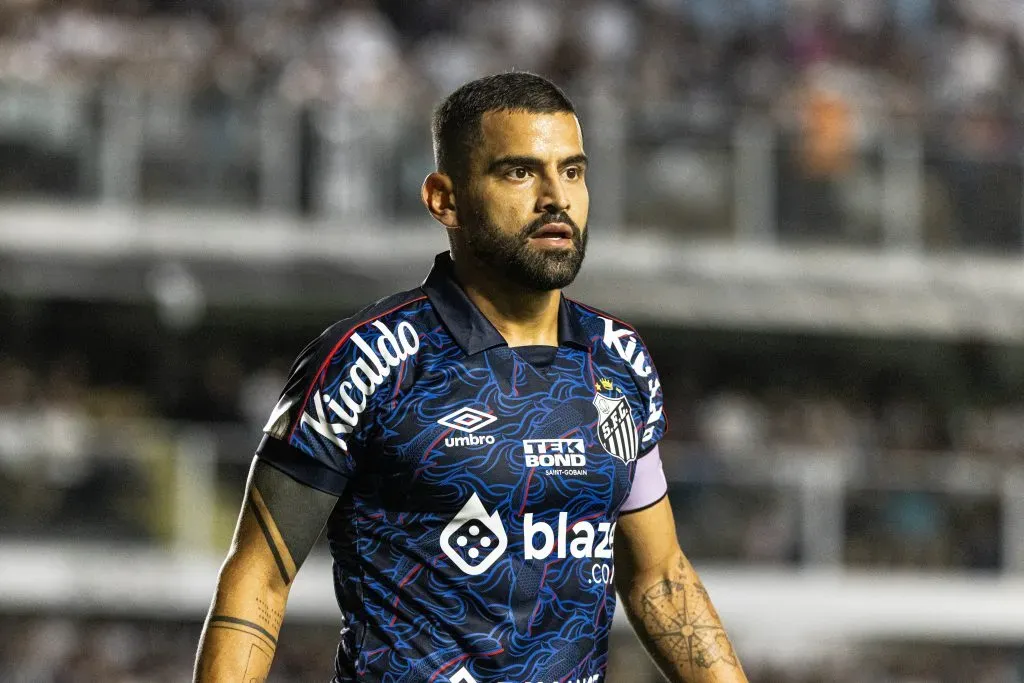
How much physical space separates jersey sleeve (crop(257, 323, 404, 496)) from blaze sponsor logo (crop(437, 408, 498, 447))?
15 centimetres

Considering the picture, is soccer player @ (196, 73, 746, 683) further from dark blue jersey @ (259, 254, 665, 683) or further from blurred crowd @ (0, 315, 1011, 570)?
blurred crowd @ (0, 315, 1011, 570)

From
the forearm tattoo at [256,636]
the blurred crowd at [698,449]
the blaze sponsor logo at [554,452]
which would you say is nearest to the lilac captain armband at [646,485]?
the blaze sponsor logo at [554,452]

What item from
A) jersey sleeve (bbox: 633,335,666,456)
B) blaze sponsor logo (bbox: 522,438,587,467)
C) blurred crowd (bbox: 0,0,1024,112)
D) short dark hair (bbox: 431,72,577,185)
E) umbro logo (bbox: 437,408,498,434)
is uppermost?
blurred crowd (bbox: 0,0,1024,112)

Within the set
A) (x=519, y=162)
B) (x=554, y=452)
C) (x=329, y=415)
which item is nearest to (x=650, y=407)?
(x=554, y=452)

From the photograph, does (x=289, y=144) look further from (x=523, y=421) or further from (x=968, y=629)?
(x=523, y=421)

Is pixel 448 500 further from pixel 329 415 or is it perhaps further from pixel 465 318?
pixel 465 318

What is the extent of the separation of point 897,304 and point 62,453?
23.5 ft

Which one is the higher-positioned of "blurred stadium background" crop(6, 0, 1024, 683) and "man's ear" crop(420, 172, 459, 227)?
"blurred stadium background" crop(6, 0, 1024, 683)

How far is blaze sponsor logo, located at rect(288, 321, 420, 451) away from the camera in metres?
3.62

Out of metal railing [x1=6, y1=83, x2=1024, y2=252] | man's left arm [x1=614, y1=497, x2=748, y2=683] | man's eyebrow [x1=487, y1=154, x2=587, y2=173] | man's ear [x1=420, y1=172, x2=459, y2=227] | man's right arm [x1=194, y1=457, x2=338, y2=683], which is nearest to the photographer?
man's right arm [x1=194, y1=457, x2=338, y2=683]

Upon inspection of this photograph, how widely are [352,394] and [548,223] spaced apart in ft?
1.62

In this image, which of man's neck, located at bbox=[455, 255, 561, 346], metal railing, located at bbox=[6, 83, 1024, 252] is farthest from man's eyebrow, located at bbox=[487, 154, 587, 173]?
metal railing, located at bbox=[6, 83, 1024, 252]

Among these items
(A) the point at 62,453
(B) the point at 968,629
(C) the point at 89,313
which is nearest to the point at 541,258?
(A) the point at 62,453

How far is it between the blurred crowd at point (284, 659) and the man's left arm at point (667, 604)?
990 centimetres
